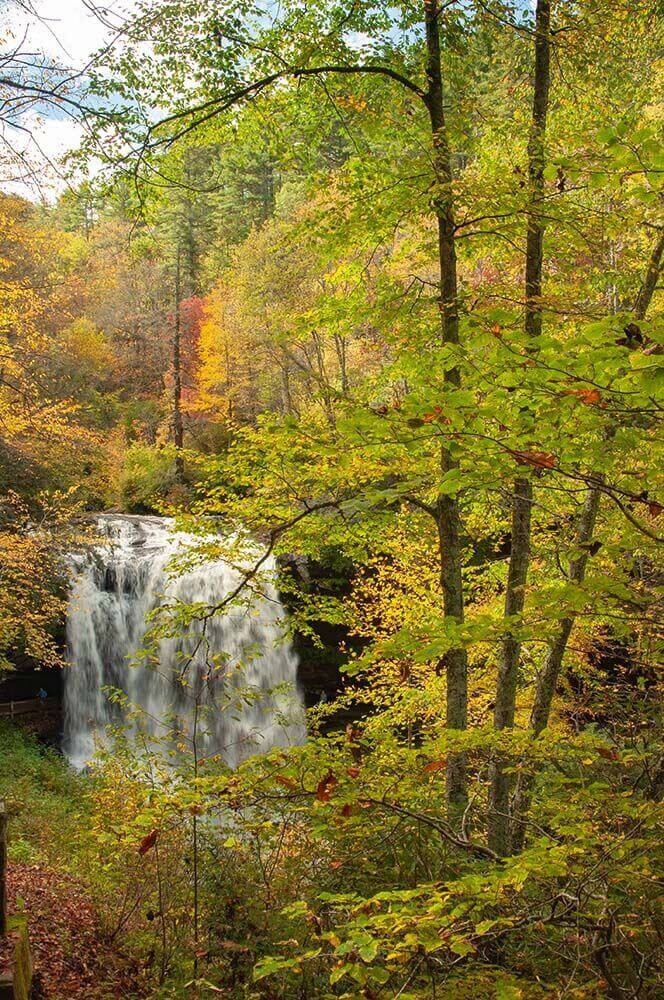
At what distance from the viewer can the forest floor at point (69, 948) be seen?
4.80 m

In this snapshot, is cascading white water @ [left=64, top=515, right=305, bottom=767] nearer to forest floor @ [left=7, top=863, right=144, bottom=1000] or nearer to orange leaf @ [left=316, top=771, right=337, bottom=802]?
forest floor @ [left=7, top=863, right=144, bottom=1000]

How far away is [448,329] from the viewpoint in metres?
5.49

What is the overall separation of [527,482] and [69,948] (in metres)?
5.34

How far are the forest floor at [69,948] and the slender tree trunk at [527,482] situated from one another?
309cm

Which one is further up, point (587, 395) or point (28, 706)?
point (587, 395)

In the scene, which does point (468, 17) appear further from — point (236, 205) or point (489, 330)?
point (236, 205)

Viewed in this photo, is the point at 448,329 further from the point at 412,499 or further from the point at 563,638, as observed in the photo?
the point at 563,638

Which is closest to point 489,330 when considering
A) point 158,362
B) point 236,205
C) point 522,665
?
point 522,665

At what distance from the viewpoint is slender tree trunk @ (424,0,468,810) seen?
16.6 feet

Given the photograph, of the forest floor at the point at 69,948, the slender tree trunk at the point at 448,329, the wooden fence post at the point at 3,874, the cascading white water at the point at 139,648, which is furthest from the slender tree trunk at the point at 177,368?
the wooden fence post at the point at 3,874

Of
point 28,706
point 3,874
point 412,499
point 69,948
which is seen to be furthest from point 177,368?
point 3,874

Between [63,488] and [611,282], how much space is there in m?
14.9

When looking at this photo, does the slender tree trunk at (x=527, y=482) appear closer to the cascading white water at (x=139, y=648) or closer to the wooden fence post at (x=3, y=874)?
the wooden fence post at (x=3, y=874)

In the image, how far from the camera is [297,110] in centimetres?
525
